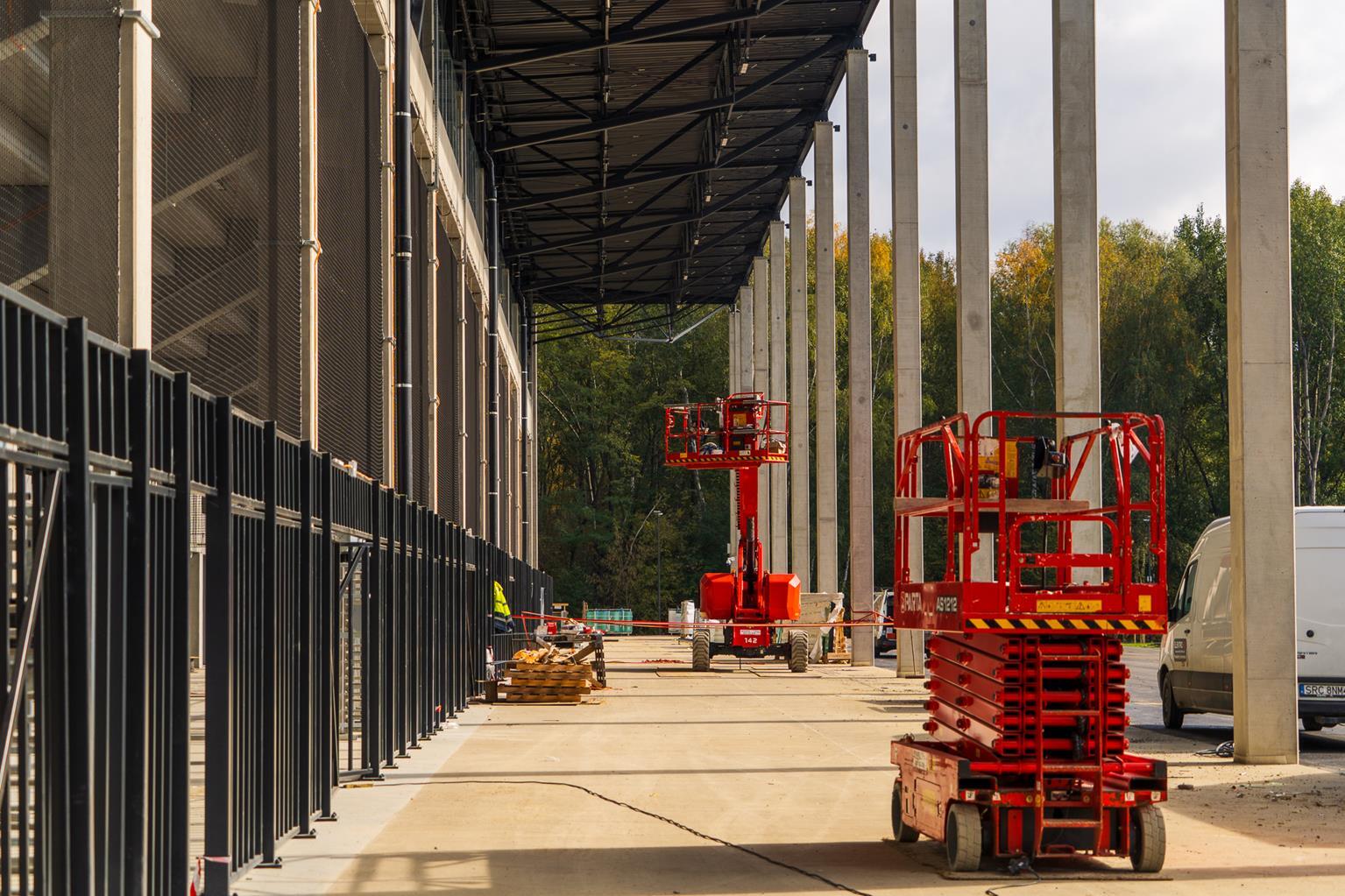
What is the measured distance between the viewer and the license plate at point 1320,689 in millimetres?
18109

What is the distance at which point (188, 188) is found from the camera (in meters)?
11.0

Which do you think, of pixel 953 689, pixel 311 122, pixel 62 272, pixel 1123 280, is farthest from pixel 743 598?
pixel 1123 280

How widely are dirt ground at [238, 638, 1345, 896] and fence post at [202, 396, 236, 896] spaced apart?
0.68 m

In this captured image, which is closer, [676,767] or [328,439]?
[328,439]

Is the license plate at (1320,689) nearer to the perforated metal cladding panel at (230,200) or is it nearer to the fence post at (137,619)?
the perforated metal cladding panel at (230,200)

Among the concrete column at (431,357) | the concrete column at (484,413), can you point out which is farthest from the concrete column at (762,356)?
the concrete column at (431,357)

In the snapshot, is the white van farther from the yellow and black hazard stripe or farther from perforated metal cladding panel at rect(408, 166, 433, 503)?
perforated metal cladding panel at rect(408, 166, 433, 503)

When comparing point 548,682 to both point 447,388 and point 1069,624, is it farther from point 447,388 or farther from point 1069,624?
point 1069,624

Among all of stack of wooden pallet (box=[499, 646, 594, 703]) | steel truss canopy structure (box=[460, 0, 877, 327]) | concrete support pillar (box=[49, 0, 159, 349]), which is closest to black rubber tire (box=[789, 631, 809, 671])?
stack of wooden pallet (box=[499, 646, 594, 703])

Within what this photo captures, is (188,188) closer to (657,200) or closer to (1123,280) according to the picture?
(657,200)

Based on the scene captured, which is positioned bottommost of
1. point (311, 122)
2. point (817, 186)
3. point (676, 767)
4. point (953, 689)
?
point (676, 767)

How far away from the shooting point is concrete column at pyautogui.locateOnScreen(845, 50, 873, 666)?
38.7 meters

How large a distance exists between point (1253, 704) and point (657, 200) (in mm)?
39088

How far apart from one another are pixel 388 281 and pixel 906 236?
15630 mm
